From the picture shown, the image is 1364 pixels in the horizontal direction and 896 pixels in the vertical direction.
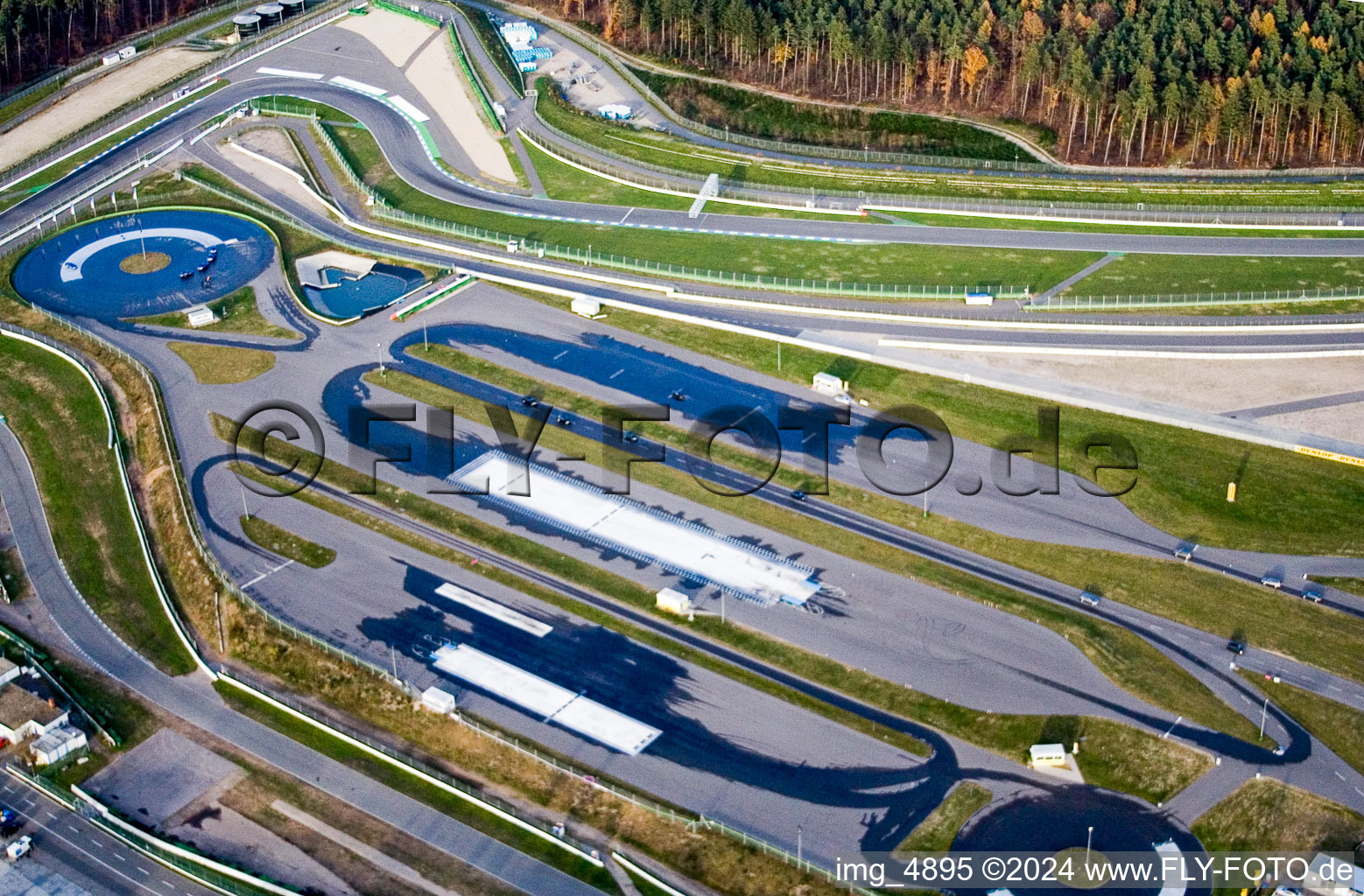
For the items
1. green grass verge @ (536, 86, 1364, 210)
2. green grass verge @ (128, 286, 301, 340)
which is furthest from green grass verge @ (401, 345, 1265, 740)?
green grass verge @ (536, 86, 1364, 210)

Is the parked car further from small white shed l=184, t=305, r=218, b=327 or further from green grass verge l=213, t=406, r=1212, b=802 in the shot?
small white shed l=184, t=305, r=218, b=327

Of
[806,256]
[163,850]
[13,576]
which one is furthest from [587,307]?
[163,850]

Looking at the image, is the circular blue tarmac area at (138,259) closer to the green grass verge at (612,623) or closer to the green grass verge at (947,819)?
the green grass verge at (612,623)

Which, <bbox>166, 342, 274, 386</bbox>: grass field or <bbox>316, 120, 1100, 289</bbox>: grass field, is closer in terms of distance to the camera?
<bbox>166, 342, 274, 386</bbox>: grass field

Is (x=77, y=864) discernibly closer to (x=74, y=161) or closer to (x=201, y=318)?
(x=201, y=318)

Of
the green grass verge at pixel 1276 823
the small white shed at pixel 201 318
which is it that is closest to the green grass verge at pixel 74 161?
the small white shed at pixel 201 318

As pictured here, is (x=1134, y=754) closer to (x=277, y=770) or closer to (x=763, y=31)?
(x=277, y=770)
